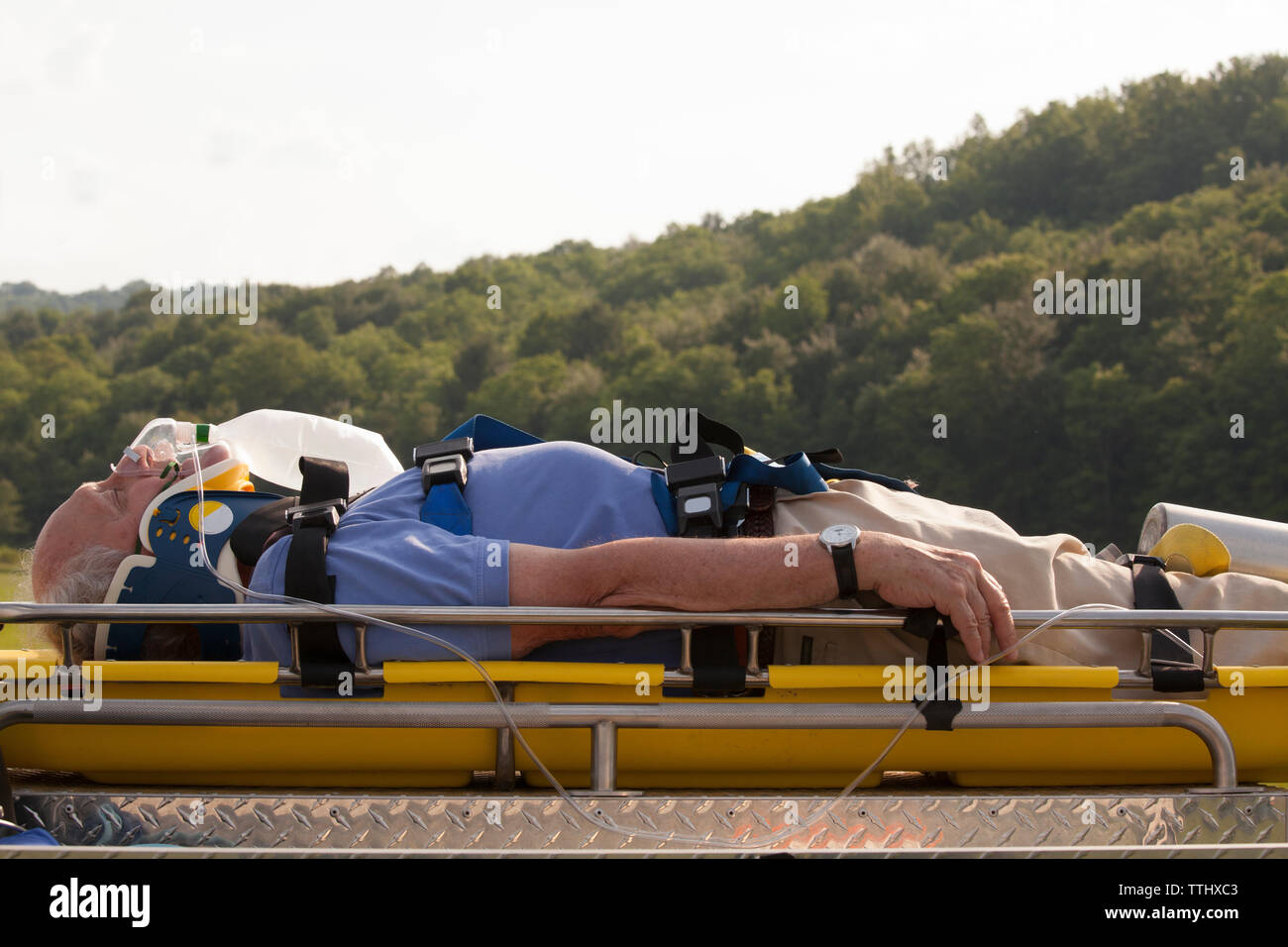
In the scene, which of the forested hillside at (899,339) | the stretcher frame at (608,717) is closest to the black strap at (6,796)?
the stretcher frame at (608,717)

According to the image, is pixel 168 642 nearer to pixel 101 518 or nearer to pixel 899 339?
pixel 101 518

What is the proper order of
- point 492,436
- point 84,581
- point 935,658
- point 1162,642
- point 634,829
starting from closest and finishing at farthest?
1. point 634,829
2. point 935,658
3. point 1162,642
4. point 84,581
5. point 492,436

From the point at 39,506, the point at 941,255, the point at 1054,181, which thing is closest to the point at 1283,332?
the point at 941,255

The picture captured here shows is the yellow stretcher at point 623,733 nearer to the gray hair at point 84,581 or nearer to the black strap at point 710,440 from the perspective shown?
the gray hair at point 84,581

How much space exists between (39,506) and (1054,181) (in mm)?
53548

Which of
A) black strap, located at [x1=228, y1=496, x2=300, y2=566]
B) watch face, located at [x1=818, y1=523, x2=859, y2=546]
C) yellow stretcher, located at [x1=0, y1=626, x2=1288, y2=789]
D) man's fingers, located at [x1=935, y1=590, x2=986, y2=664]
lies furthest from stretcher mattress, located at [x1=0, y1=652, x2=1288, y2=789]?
black strap, located at [x1=228, y1=496, x2=300, y2=566]

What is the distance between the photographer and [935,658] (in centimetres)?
277

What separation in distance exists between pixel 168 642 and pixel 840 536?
1.91 m

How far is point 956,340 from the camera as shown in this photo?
47.4 meters

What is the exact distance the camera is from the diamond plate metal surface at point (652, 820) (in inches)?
105

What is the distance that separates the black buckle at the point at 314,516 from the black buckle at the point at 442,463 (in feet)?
0.91

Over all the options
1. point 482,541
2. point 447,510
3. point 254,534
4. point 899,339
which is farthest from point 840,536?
point 899,339

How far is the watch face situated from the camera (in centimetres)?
285
